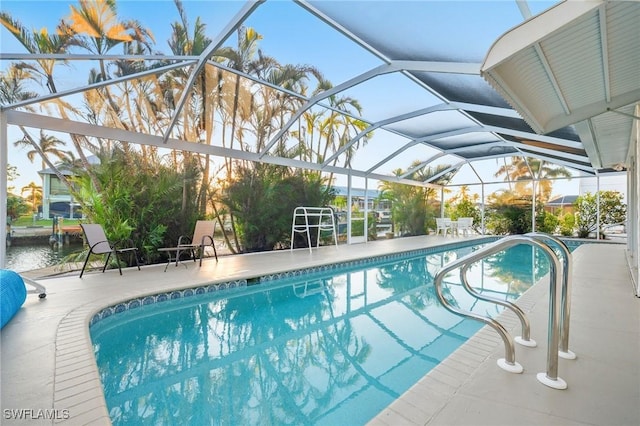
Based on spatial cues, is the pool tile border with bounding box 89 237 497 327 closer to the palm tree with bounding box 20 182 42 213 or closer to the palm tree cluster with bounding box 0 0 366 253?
the palm tree cluster with bounding box 0 0 366 253

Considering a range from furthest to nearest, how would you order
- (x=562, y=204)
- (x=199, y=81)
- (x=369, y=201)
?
(x=562, y=204)
(x=369, y=201)
(x=199, y=81)

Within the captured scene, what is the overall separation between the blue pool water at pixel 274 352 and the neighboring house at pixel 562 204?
11060mm

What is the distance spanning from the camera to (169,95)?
685 centimetres

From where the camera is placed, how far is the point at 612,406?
73.4 inches

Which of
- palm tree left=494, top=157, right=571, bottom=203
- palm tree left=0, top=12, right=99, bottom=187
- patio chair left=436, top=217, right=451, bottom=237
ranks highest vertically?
palm tree left=0, top=12, right=99, bottom=187

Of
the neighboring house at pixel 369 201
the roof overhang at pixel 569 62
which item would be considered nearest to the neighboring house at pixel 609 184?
the neighboring house at pixel 369 201

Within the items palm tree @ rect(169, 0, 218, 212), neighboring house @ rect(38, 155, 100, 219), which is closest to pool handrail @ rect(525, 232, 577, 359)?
palm tree @ rect(169, 0, 218, 212)

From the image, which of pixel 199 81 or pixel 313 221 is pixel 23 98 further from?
pixel 313 221

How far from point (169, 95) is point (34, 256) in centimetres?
393

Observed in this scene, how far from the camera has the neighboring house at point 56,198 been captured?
5785 mm

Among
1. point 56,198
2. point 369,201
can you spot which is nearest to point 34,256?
point 56,198

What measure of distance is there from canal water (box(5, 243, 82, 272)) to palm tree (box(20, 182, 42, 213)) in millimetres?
683

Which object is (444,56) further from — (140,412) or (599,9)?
(140,412)

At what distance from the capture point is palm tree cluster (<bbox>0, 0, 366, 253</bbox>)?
4.85 m
